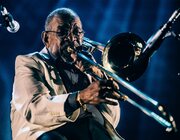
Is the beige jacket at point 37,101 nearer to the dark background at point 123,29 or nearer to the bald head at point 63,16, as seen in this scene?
the bald head at point 63,16

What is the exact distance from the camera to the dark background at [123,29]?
544cm

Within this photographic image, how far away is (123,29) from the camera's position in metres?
6.00

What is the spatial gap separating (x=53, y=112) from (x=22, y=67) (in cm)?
71

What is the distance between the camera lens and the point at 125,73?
385 cm

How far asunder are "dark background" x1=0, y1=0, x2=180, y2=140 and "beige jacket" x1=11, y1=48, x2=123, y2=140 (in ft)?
5.20

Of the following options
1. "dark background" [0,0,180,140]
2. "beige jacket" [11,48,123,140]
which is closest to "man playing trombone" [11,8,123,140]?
"beige jacket" [11,48,123,140]

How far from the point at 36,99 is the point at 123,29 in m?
3.02

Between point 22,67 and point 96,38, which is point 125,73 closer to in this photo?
point 22,67

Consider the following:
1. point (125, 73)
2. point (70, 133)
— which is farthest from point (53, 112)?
point (125, 73)

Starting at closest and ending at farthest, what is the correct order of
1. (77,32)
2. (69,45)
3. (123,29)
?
(69,45)
(77,32)
(123,29)

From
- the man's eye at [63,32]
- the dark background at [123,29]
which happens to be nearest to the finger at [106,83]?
the man's eye at [63,32]

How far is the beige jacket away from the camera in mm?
3201

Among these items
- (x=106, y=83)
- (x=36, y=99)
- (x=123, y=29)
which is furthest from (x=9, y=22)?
(x=123, y=29)

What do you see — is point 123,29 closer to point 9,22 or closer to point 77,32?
point 77,32
